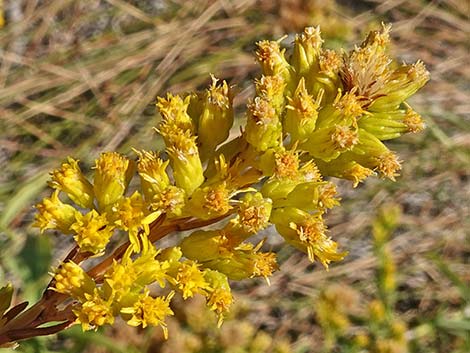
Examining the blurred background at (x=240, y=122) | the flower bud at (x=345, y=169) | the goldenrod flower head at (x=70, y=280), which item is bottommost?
the blurred background at (x=240, y=122)

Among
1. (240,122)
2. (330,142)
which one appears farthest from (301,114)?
(240,122)

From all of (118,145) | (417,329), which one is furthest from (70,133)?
(417,329)

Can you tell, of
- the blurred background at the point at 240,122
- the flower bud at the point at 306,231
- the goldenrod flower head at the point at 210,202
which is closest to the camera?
the goldenrod flower head at the point at 210,202

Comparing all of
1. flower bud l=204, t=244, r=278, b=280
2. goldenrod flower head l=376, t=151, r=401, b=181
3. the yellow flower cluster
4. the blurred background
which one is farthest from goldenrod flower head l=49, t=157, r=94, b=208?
the blurred background

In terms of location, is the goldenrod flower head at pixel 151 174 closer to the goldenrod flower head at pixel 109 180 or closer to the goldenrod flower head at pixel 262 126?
the goldenrod flower head at pixel 109 180

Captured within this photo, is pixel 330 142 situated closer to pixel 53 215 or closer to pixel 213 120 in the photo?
pixel 213 120

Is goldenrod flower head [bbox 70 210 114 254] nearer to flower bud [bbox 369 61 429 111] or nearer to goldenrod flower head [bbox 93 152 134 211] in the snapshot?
goldenrod flower head [bbox 93 152 134 211]

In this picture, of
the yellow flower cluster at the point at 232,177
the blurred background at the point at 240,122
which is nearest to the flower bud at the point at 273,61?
the yellow flower cluster at the point at 232,177
